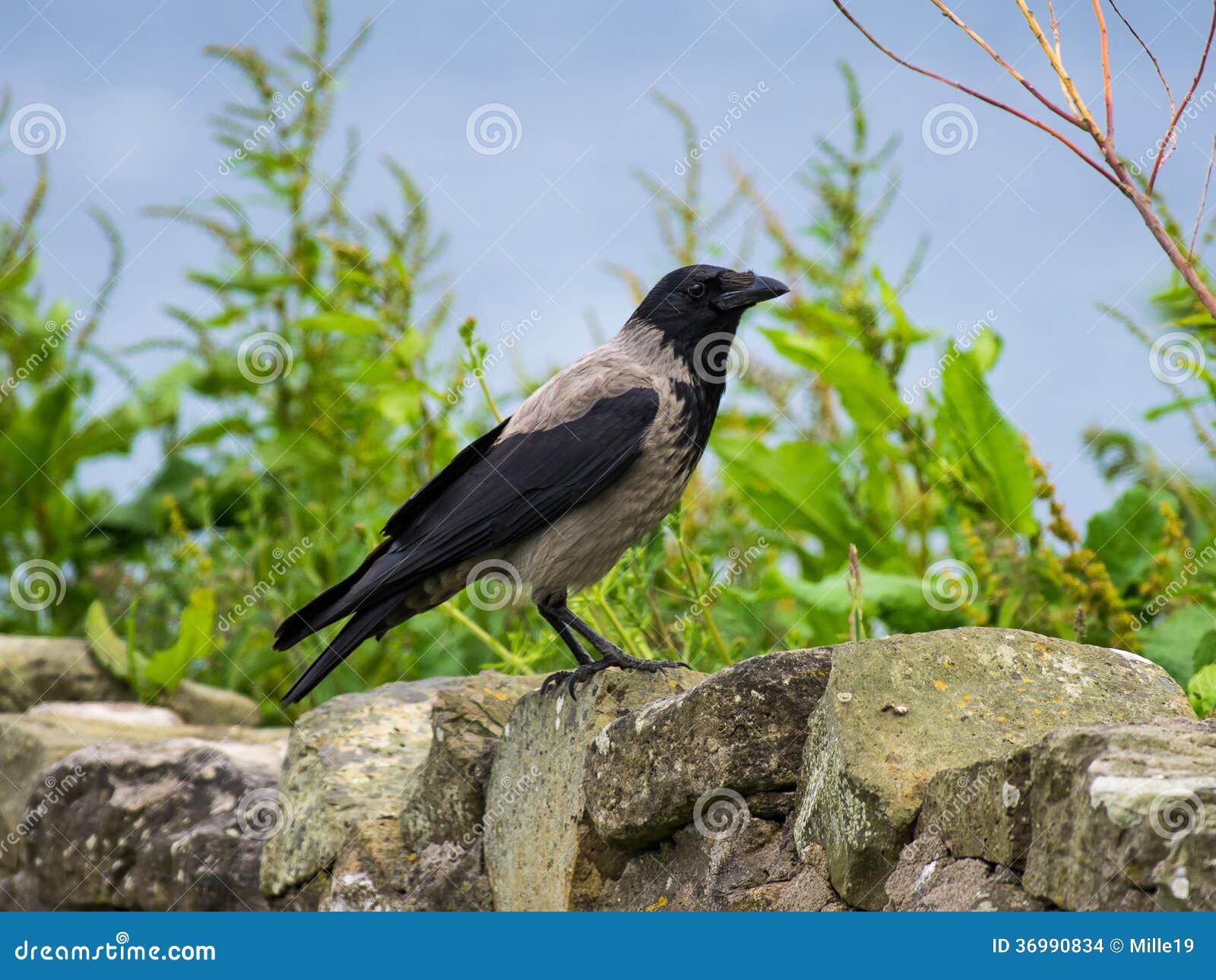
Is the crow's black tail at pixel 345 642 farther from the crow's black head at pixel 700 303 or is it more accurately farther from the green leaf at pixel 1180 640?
the green leaf at pixel 1180 640

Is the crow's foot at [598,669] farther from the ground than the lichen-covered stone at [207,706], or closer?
farther from the ground

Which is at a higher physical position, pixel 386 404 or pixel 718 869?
pixel 386 404

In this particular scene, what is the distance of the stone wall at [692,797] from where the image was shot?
2.20 m

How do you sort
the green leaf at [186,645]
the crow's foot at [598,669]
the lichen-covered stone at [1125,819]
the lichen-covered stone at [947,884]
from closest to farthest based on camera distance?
1. the lichen-covered stone at [1125,819]
2. the lichen-covered stone at [947,884]
3. the crow's foot at [598,669]
4. the green leaf at [186,645]

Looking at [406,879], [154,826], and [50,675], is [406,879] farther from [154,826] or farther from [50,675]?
[50,675]

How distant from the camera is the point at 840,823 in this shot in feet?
9.01

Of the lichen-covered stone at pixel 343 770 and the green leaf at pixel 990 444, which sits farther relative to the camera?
the green leaf at pixel 990 444

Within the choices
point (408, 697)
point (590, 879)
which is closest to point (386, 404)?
point (408, 697)

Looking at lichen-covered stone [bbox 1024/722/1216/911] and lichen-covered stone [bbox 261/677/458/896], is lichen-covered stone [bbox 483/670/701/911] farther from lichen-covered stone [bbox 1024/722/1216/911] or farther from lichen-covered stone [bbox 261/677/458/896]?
lichen-covered stone [bbox 1024/722/1216/911]

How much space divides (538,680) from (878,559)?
6.88ft

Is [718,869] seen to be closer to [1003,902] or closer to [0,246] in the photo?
[1003,902]

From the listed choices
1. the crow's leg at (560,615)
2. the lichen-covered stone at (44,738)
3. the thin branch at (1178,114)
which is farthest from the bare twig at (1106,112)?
the lichen-covered stone at (44,738)

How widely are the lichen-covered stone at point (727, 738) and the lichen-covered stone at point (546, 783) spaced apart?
0.32 m

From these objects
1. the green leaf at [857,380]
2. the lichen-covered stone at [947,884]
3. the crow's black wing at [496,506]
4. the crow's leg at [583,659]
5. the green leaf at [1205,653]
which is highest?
the green leaf at [857,380]
